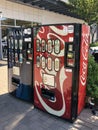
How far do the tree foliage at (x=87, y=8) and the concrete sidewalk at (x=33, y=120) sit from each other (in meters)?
11.8

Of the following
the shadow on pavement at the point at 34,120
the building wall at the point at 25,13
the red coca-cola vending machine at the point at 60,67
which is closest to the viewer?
the red coca-cola vending machine at the point at 60,67

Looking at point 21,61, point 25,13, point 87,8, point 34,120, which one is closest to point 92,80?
point 34,120

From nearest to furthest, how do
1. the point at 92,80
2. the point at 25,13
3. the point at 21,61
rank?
the point at 92,80 < the point at 21,61 < the point at 25,13

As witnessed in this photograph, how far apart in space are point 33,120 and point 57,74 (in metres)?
0.97

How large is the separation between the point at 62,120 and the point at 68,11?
1341 cm

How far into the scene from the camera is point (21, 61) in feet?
12.7

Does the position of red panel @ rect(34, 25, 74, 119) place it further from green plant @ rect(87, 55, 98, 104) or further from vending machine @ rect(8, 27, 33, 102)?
green plant @ rect(87, 55, 98, 104)

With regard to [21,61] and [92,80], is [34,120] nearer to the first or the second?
[21,61]

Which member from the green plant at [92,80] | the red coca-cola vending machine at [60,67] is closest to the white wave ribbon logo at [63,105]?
the red coca-cola vending machine at [60,67]

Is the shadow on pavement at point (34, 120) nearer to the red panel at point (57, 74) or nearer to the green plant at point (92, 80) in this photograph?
the red panel at point (57, 74)

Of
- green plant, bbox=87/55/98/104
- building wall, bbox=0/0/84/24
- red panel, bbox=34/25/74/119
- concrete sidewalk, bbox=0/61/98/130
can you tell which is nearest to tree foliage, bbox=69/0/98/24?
building wall, bbox=0/0/84/24

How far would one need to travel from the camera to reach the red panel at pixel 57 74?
9.49ft

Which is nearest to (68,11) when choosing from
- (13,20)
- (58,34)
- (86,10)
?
(86,10)

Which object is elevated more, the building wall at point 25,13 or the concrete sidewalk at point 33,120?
the building wall at point 25,13
